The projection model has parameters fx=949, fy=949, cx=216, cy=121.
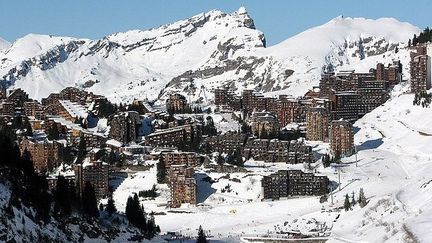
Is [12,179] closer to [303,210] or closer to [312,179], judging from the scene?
[303,210]

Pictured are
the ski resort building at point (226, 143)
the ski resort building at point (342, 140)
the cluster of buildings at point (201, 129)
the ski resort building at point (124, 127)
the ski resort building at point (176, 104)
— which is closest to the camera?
the cluster of buildings at point (201, 129)

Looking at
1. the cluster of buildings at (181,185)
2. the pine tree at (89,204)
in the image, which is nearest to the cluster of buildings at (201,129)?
the cluster of buildings at (181,185)

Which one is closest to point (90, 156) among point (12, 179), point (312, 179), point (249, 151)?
point (249, 151)

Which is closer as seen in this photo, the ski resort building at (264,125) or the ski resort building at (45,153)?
the ski resort building at (45,153)

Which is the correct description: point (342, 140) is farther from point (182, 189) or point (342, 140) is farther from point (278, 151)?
point (182, 189)

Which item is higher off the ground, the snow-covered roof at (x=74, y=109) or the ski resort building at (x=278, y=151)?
the snow-covered roof at (x=74, y=109)

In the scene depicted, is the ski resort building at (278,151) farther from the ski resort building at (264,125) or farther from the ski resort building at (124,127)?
the ski resort building at (124,127)

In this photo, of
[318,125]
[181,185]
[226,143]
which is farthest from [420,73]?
[181,185]

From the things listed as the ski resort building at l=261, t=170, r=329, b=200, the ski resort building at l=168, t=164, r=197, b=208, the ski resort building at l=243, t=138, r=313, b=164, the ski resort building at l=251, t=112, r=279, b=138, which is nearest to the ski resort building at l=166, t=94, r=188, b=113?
the ski resort building at l=251, t=112, r=279, b=138

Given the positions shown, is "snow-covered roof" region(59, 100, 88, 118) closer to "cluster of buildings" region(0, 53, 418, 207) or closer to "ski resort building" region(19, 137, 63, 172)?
"cluster of buildings" region(0, 53, 418, 207)

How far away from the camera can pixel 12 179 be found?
65.0 m

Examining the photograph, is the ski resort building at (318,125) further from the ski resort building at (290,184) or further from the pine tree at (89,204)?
the pine tree at (89,204)

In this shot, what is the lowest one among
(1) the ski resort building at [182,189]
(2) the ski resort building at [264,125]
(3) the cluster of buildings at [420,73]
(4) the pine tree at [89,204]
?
(1) the ski resort building at [182,189]

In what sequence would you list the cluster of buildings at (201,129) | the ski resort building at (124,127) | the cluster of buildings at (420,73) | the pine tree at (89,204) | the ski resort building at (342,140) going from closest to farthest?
the pine tree at (89,204), the cluster of buildings at (201,129), the ski resort building at (342,140), the ski resort building at (124,127), the cluster of buildings at (420,73)
